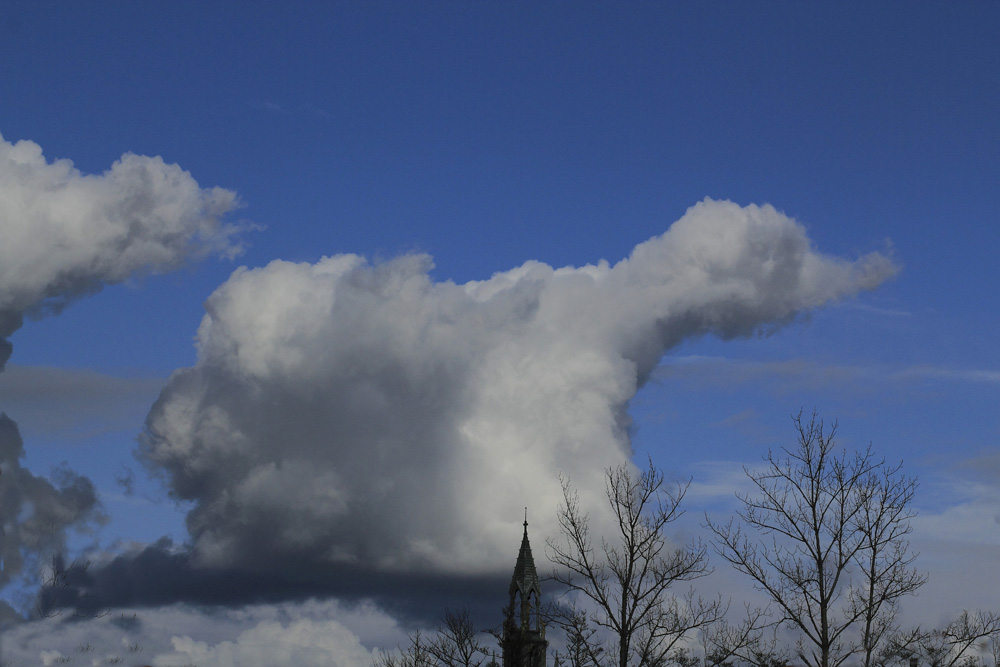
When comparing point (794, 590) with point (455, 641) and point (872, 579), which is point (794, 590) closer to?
point (872, 579)

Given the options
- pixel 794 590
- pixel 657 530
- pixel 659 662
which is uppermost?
pixel 657 530

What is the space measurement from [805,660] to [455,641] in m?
35.9

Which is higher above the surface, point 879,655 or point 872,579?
point 872,579

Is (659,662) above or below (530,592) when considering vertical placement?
below

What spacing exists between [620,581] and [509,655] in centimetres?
2251

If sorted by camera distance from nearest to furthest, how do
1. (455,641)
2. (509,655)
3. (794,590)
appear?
(794,590) → (509,655) → (455,641)

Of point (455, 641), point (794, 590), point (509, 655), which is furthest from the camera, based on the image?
point (455, 641)

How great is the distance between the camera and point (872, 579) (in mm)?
28719

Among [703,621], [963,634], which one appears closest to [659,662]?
[703,621]

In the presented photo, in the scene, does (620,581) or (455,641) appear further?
(455,641)

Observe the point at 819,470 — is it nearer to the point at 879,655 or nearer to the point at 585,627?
the point at 879,655

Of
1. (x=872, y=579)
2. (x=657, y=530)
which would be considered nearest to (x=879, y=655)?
(x=872, y=579)

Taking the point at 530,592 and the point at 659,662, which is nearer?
the point at 659,662

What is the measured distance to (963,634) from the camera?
29.2 meters
